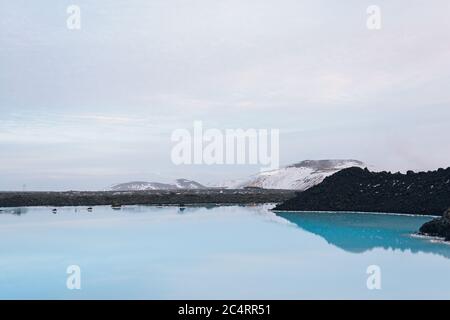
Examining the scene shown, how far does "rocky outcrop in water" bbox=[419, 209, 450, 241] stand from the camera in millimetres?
16875

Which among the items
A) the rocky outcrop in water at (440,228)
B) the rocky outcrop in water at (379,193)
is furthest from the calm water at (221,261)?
the rocky outcrop in water at (379,193)

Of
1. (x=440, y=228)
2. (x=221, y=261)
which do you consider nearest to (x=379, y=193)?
(x=440, y=228)

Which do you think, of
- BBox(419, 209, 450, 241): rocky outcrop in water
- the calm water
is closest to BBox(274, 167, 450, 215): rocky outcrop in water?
the calm water

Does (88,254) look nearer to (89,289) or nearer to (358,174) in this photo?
(89,289)

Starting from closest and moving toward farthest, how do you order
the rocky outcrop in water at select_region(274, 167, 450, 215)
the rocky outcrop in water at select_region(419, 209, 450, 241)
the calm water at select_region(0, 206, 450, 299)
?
1. the calm water at select_region(0, 206, 450, 299)
2. the rocky outcrop in water at select_region(419, 209, 450, 241)
3. the rocky outcrop in water at select_region(274, 167, 450, 215)

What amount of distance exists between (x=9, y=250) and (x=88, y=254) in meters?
2.96

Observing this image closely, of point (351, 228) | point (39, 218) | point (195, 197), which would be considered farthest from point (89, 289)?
point (195, 197)

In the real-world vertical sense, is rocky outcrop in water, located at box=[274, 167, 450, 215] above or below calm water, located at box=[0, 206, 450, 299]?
above

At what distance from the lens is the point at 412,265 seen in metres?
12.6

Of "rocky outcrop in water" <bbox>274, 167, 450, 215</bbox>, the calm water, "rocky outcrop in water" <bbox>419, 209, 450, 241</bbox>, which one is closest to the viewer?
the calm water

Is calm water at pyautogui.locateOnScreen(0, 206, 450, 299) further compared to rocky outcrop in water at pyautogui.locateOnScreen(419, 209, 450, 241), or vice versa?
rocky outcrop in water at pyautogui.locateOnScreen(419, 209, 450, 241)

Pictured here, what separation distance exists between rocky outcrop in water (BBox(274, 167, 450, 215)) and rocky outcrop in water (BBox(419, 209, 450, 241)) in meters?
9.73

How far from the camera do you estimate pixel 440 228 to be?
681 inches

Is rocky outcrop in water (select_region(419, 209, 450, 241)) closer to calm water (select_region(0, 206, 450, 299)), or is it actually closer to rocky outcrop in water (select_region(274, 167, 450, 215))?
calm water (select_region(0, 206, 450, 299))
